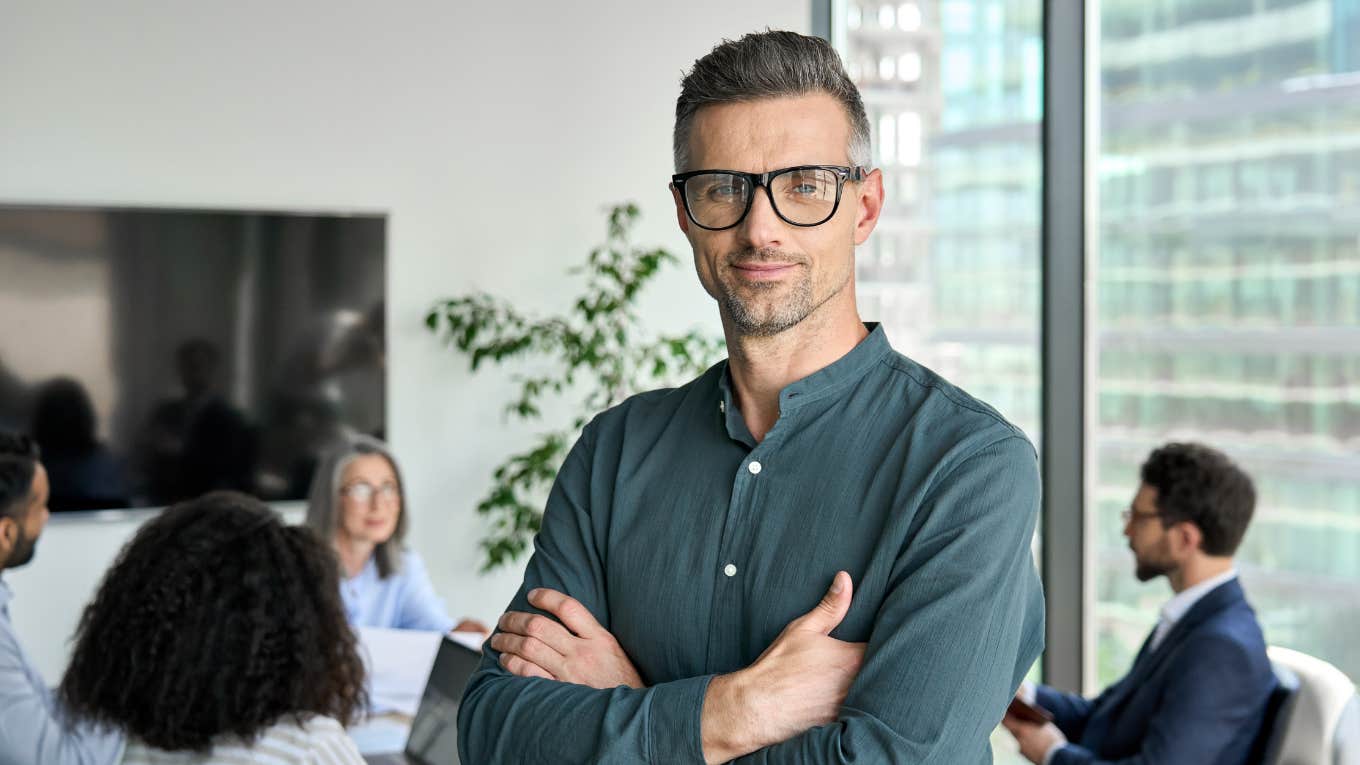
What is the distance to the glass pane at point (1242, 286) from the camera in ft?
11.8

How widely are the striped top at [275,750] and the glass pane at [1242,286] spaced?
2867 millimetres

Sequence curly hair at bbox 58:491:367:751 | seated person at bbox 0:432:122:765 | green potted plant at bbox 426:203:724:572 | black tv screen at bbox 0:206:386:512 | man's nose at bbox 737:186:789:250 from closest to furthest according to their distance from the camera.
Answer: man's nose at bbox 737:186:789:250, curly hair at bbox 58:491:367:751, seated person at bbox 0:432:122:765, black tv screen at bbox 0:206:386:512, green potted plant at bbox 426:203:724:572

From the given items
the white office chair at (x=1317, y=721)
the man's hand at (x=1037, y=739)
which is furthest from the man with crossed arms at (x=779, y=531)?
the man's hand at (x=1037, y=739)

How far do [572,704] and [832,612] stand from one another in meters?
0.28

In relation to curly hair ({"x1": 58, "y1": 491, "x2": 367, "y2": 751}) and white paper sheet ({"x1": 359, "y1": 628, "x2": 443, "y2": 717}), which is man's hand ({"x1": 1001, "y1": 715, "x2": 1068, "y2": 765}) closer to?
white paper sheet ({"x1": 359, "y1": 628, "x2": 443, "y2": 717})

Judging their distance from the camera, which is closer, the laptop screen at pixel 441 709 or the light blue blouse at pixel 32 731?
the light blue blouse at pixel 32 731

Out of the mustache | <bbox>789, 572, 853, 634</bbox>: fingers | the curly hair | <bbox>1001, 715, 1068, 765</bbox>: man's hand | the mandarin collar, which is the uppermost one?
the mustache

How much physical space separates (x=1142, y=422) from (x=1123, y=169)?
78 cm

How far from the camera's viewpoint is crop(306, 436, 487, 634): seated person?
3475 millimetres

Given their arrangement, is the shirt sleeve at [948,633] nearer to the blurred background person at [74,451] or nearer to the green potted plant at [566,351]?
the green potted plant at [566,351]

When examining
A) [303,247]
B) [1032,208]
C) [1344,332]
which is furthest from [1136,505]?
[303,247]

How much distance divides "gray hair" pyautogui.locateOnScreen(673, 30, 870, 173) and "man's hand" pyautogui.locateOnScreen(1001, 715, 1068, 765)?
5.83 ft

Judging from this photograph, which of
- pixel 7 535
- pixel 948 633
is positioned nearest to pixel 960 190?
pixel 7 535

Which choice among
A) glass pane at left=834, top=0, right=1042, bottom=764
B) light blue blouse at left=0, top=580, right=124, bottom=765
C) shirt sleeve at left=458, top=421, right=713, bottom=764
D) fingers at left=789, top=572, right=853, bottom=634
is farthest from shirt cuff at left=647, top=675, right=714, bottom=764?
glass pane at left=834, top=0, right=1042, bottom=764
